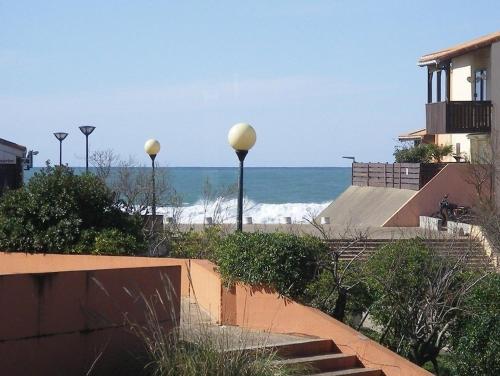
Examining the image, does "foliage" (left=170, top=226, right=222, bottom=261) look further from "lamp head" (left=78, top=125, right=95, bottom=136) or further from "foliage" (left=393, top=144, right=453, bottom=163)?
"foliage" (left=393, top=144, right=453, bottom=163)

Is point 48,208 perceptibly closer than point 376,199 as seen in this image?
Yes

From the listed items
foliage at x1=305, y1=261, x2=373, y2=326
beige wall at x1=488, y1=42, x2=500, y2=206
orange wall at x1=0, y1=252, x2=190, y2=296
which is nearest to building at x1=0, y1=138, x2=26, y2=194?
orange wall at x1=0, y1=252, x2=190, y2=296

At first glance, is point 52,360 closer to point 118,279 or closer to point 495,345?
point 118,279

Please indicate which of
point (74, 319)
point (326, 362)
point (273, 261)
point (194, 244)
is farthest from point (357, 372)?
point (194, 244)

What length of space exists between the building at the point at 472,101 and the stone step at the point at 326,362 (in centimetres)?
2386

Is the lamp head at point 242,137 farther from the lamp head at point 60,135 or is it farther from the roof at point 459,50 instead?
the roof at point 459,50

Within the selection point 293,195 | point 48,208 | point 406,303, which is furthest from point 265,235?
point 293,195

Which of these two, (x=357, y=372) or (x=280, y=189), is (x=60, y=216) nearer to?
(x=357, y=372)

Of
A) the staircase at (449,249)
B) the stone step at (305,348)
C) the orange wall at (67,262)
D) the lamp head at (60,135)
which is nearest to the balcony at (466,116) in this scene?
the staircase at (449,249)

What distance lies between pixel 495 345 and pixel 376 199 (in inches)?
1074

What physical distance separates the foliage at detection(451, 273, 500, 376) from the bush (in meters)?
2.24

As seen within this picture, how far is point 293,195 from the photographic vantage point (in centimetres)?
10181

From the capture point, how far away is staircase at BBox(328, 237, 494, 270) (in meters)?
13.9

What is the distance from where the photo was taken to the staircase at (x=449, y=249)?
1388 centimetres
